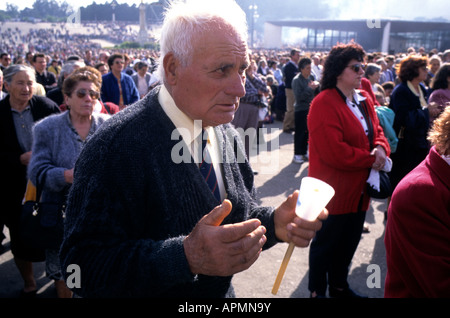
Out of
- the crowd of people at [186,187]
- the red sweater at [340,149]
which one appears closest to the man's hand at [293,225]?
the crowd of people at [186,187]

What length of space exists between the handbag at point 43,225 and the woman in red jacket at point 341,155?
215 centimetres

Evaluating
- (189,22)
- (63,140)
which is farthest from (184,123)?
(63,140)

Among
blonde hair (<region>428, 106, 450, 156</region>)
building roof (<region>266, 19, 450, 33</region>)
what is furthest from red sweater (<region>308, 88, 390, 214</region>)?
building roof (<region>266, 19, 450, 33</region>)

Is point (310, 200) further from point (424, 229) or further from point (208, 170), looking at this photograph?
point (424, 229)

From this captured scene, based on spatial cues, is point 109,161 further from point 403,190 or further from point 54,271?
point 54,271

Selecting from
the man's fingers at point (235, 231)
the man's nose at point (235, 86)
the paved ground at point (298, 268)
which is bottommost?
the paved ground at point (298, 268)

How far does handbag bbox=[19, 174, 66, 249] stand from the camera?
2748mm

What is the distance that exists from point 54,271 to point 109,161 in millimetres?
2372

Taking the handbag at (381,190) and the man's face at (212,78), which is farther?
the handbag at (381,190)

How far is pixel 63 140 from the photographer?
9.52 ft

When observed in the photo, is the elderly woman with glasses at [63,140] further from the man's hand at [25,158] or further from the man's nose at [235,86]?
the man's nose at [235,86]

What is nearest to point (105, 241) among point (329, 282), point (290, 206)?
point (290, 206)

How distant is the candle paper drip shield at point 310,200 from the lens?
4.49ft

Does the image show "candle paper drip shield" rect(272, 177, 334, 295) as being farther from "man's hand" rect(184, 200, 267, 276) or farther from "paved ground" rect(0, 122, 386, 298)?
"paved ground" rect(0, 122, 386, 298)
